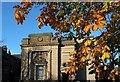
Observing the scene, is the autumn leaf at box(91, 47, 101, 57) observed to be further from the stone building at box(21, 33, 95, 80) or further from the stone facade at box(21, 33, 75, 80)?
the stone facade at box(21, 33, 75, 80)

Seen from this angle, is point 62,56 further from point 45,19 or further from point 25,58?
point 45,19

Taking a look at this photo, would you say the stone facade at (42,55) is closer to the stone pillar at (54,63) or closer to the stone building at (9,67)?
the stone pillar at (54,63)

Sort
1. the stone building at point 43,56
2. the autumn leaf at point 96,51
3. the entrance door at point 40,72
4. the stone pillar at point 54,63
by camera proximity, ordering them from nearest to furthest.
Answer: the autumn leaf at point 96,51 < the stone pillar at point 54,63 < the stone building at point 43,56 < the entrance door at point 40,72

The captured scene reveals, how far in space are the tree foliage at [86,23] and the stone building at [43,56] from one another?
3971cm

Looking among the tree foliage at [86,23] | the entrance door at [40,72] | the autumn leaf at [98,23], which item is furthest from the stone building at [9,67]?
the autumn leaf at [98,23]

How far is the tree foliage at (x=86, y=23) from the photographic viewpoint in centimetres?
678

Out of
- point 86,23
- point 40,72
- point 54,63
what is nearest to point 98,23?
point 86,23

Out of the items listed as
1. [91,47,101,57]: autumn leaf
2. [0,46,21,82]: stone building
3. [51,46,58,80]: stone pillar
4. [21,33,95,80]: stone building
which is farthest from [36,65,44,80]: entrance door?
[91,47,101,57]: autumn leaf

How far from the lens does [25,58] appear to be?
50.7 meters

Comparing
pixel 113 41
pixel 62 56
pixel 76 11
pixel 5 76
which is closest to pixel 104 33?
pixel 113 41

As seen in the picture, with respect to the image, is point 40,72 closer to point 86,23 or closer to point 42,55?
point 42,55

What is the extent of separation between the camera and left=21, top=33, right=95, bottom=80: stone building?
48.7 m

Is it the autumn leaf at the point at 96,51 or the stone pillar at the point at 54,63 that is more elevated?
the stone pillar at the point at 54,63

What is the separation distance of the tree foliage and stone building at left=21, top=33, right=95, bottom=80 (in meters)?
39.7
